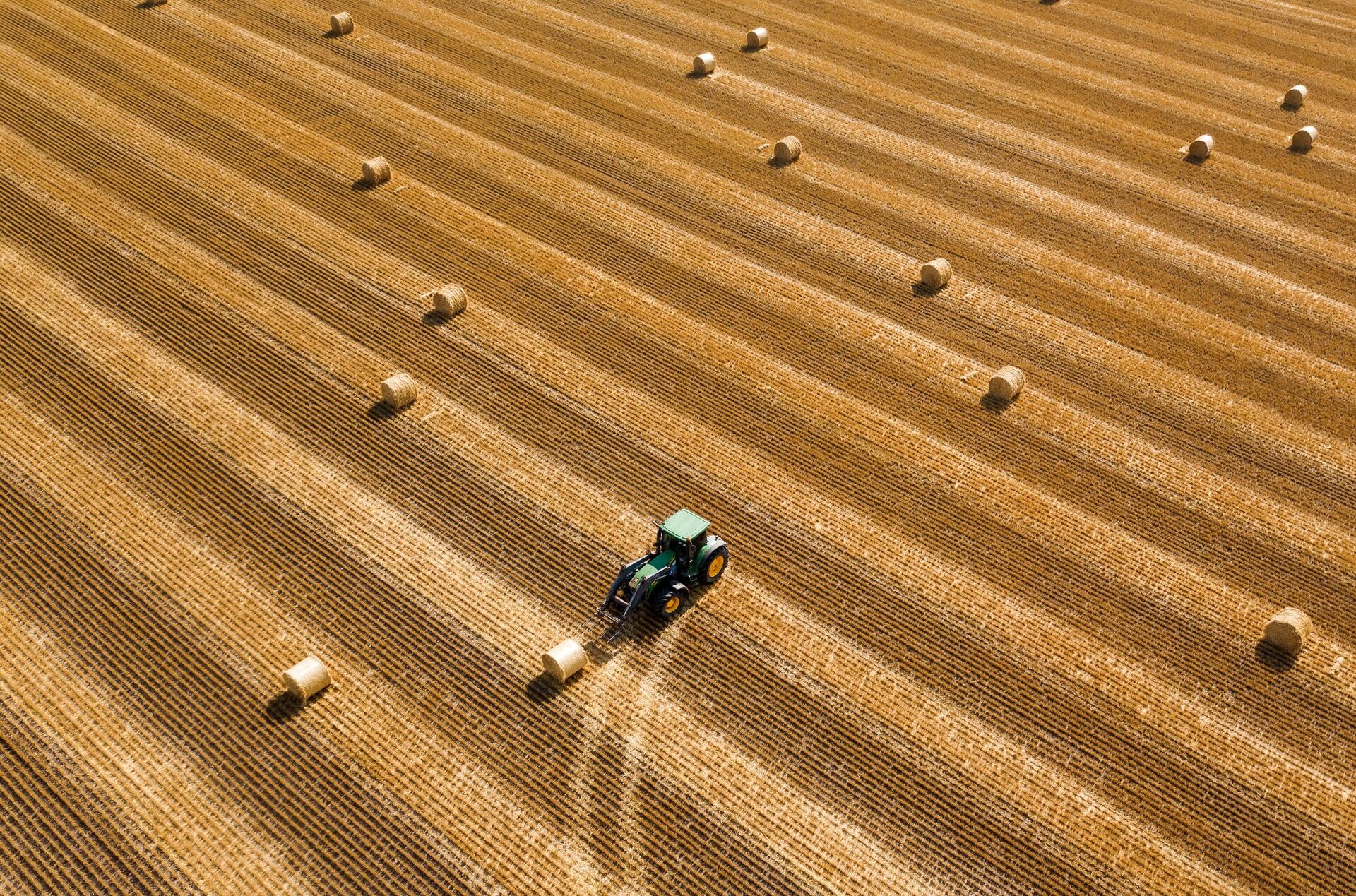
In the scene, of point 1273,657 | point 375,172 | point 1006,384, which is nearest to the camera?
point 1273,657

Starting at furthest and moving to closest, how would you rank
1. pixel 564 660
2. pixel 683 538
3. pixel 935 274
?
pixel 935 274
pixel 683 538
pixel 564 660

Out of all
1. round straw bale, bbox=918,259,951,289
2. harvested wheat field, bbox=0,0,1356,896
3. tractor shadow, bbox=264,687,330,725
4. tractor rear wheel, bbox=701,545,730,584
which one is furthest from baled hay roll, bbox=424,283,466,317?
round straw bale, bbox=918,259,951,289

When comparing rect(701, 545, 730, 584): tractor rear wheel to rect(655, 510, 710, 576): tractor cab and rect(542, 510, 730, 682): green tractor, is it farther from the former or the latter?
rect(655, 510, 710, 576): tractor cab

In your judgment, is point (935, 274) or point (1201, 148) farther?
point (1201, 148)

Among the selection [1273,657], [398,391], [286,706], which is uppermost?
[1273,657]

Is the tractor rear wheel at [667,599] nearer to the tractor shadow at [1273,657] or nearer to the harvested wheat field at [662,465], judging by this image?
the harvested wheat field at [662,465]

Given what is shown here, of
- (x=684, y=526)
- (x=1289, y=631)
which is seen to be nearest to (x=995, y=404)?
(x=1289, y=631)

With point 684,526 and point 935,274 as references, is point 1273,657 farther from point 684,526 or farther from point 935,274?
point 935,274
